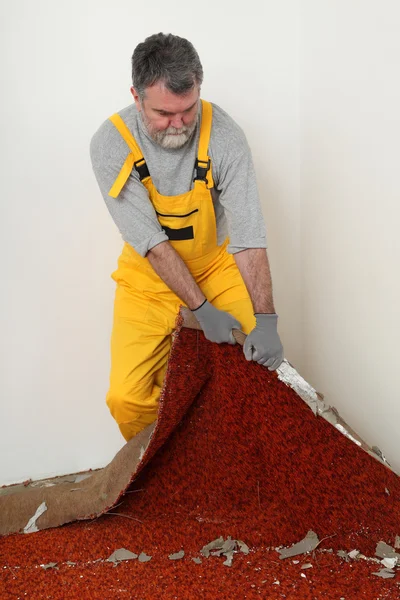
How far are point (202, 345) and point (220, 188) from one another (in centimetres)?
51

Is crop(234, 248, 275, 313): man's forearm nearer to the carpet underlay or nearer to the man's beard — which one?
the carpet underlay

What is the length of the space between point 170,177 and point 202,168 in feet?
0.34

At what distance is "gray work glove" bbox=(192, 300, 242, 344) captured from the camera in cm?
199

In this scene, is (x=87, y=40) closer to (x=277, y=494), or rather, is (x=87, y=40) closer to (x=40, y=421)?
(x=40, y=421)

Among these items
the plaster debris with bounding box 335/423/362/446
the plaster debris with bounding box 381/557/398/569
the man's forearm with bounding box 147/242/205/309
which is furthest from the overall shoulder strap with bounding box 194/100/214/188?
the plaster debris with bounding box 381/557/398/569

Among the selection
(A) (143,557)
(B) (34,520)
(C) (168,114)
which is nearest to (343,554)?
(A) (143,557)

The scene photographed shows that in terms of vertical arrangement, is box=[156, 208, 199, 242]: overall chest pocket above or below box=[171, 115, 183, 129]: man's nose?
below

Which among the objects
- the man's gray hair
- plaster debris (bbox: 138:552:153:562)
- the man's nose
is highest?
the man's gray hair

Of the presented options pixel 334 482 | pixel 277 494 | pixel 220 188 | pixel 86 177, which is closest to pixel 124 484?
pixel 277 494

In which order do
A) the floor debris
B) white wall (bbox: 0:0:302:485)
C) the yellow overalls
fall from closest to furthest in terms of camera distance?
the floor debris
the yellow overalls
white wall (bbox: 0:0:302:485)

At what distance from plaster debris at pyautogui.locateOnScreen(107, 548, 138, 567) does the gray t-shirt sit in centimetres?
86

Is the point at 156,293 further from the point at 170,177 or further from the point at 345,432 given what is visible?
the point at 345,432

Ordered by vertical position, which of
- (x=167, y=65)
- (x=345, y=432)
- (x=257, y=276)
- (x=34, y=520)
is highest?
(x=167, y=65)

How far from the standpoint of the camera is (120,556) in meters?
1.94
